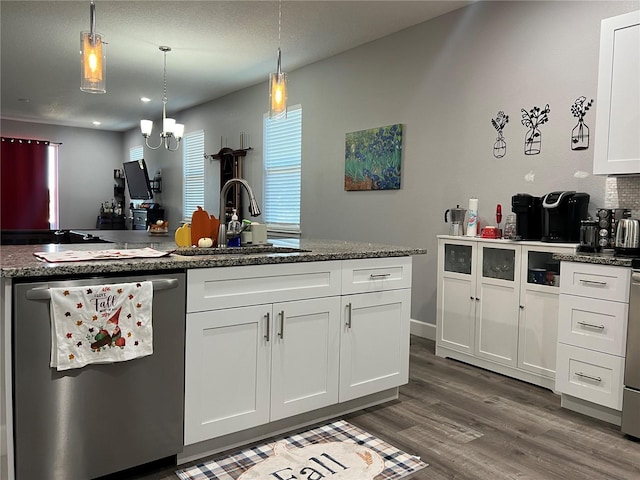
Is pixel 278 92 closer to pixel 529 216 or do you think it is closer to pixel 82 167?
pixel 529 216

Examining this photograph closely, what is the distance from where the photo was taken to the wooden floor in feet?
7.00

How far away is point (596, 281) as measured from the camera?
263 cm

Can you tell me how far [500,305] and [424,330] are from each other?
3.60 feet

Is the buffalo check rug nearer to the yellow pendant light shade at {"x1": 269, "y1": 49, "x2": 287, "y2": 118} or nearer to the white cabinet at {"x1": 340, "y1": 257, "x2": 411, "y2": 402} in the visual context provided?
the white cabinet at {"x1": 340, "y1": 257, "x2": 411, "y2": 402}

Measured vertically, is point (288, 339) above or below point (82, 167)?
below

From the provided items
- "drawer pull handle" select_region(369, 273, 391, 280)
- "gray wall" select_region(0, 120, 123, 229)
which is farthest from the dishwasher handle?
"gray wall" select_region(0, 120, 123, 229)

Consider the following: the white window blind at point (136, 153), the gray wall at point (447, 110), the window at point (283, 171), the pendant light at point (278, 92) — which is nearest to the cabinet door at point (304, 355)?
the pendant light at point (278, 92)

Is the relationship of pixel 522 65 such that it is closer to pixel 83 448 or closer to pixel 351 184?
pixel 351 184

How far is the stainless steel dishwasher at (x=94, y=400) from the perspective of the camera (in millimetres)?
1687

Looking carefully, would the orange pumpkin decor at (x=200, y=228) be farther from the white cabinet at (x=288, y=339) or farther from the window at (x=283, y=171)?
the window at (x=283, y=171)

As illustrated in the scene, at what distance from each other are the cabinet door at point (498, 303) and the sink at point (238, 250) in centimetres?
156

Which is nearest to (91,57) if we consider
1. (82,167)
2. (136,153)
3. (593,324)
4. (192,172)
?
(593,324)

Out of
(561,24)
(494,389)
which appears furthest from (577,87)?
(494,389)

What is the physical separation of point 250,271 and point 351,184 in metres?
3.05
